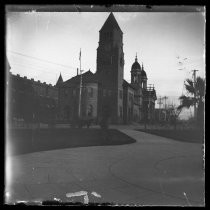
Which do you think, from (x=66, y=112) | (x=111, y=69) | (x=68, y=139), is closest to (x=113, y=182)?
(x=111, y=69)

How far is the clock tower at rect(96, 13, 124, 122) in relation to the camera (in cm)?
447

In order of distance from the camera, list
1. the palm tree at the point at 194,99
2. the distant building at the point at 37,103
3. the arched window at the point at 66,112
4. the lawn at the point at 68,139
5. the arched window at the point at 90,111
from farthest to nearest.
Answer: the lawn at the point at 68,139 < the arched window at the point at 66,112 < the arched window at the point at 90,111 < the distant building at the point at 37,103 < the palm tree at the point at 194,99

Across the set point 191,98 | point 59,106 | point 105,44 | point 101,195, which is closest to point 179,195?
point 101,195

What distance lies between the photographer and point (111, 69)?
4.99 meters

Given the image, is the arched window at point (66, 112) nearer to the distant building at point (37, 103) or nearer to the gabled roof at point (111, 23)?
the distant building at point (37, 103)

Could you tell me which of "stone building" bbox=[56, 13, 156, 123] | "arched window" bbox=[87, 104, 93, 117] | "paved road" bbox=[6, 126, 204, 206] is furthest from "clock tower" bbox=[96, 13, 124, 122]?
"paved road" bbox=[6, 126, 204, 206]

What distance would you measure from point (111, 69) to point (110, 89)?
54cm

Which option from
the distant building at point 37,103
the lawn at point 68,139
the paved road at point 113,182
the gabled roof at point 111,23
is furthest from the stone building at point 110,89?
the lawn at point 68,139

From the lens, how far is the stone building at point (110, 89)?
178 inches

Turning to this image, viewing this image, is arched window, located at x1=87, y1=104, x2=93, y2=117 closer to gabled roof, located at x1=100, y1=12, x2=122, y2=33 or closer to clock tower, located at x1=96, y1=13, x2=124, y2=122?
clock tower, located at x1=96, y1=13, x2=124, y2=122

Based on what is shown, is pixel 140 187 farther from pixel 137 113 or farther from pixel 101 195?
pixel 137 113

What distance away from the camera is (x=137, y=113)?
608cm

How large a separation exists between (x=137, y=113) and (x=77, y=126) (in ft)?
5.77

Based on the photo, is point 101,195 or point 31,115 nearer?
point 101,195
